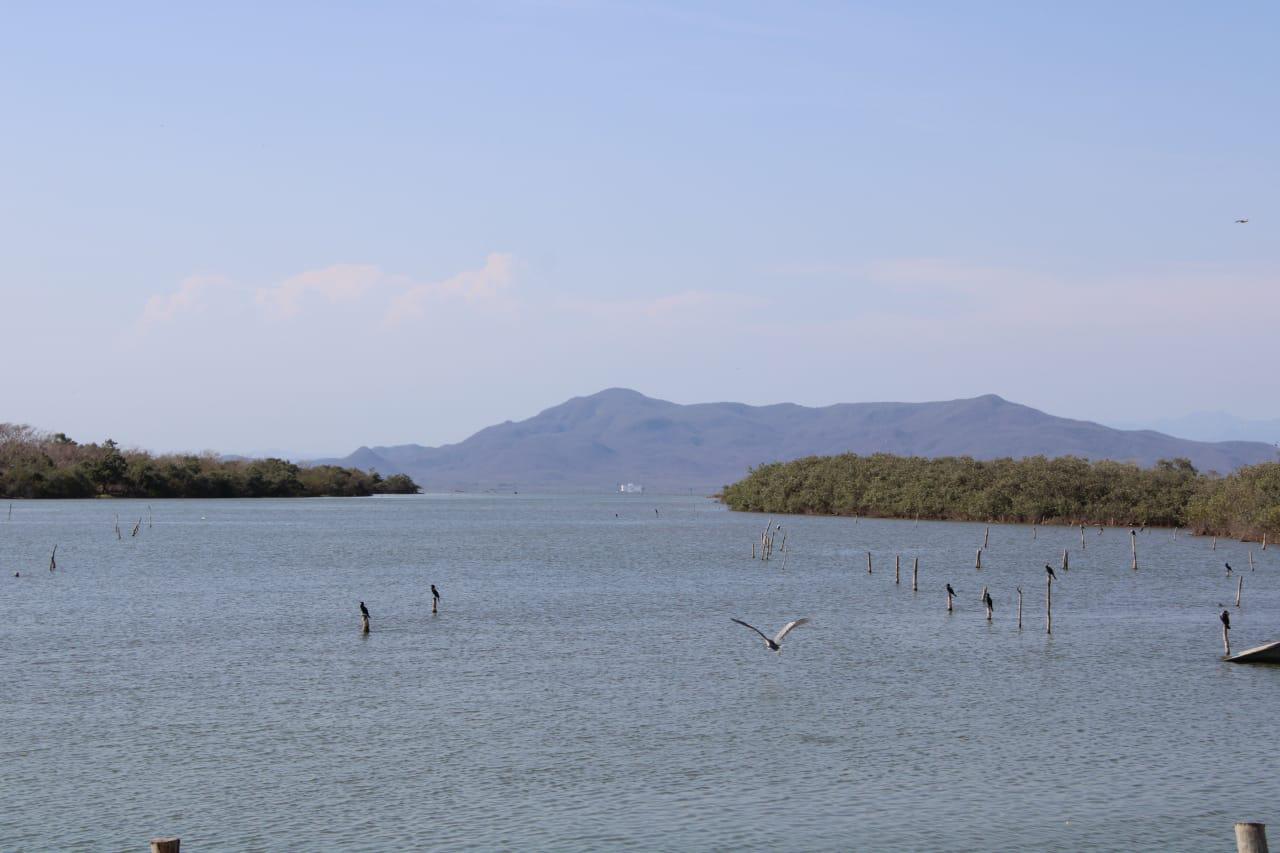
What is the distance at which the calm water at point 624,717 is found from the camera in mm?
22531

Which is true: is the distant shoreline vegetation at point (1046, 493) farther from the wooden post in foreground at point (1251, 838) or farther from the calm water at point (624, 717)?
the wooden post in foreground at point (1251, 838)

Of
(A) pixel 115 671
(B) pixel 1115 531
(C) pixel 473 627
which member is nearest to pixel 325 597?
(C) pixel 473 627

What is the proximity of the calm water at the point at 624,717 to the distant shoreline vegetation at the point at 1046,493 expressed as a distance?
3348 centimetres

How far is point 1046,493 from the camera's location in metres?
122

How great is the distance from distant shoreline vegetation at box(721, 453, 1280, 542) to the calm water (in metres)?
33.5

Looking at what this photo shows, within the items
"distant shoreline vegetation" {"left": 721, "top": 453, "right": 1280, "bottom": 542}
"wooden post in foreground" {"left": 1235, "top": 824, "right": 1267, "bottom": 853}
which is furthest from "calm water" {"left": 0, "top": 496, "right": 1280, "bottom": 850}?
"distant shoreline vegetation" {"left": 721, "top": 453, "right": 1280, "bottom": 542}

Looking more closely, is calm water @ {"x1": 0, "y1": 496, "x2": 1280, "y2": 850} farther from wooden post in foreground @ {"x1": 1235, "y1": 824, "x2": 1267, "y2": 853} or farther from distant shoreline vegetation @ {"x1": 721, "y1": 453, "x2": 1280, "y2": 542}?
distant shoreline vegetation @ {"x1": 721, "y1": 453, "x2": 1280, "y2": 542}

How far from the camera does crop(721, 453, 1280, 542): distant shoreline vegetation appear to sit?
97.1 m

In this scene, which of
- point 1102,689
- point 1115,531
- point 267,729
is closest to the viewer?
point 267,729

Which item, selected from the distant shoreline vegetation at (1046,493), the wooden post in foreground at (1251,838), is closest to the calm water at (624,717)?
the wooden post in foreground at (1251,838)

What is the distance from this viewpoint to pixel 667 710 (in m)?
31.9

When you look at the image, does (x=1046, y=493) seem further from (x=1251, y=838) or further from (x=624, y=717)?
(x=1251, y=838)

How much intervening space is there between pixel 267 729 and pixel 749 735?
1007 centimetres

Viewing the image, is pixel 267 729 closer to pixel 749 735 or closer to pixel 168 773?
pixel 168 773
